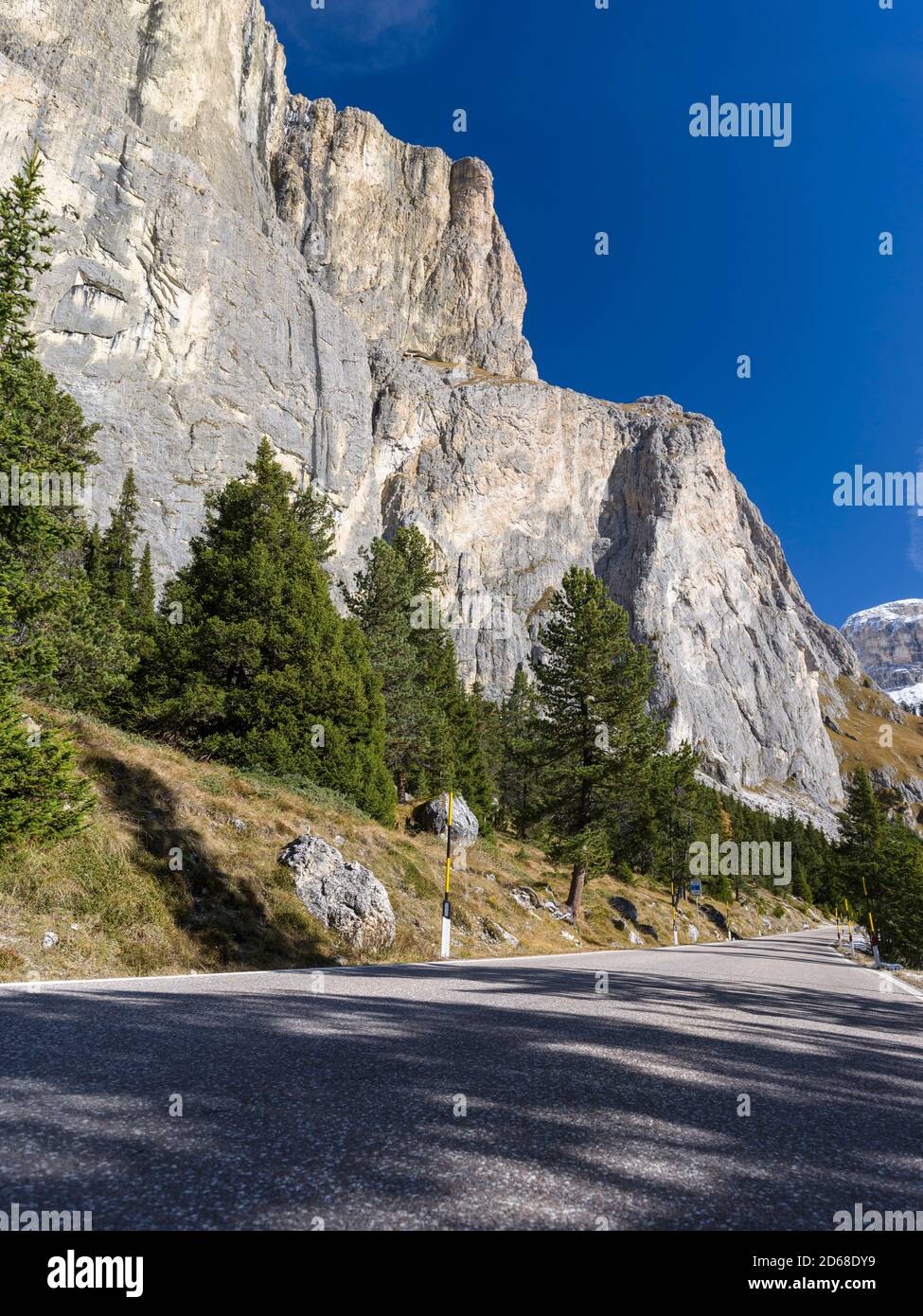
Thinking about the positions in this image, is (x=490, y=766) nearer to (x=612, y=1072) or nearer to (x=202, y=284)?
(x=612, y=1072)

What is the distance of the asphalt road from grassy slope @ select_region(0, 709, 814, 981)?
2.86m

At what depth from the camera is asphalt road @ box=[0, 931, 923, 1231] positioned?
252 centimetres

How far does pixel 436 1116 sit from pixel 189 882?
10.1 meters

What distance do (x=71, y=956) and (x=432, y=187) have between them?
587 feet

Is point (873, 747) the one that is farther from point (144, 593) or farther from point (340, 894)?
point (340, 894)

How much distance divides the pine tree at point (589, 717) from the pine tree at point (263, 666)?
910cm

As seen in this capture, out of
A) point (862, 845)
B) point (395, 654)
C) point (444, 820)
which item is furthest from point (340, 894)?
point (862, 845)

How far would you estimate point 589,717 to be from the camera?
28.6 metres

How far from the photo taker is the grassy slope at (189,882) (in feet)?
32.0

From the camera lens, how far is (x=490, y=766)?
2095 inches

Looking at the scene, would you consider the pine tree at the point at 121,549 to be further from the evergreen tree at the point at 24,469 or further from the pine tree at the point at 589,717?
the evergreen tree at the point at 24,469

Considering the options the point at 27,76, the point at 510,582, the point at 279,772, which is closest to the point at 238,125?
the point at 27,76

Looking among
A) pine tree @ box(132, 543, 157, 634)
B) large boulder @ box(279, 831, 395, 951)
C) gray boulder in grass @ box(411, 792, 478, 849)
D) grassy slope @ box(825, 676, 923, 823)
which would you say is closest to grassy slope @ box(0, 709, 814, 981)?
large boulder @ box(279, 831, 395, 951)

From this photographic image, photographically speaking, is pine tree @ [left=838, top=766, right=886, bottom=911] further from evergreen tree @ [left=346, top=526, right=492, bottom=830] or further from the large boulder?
the large boulder
